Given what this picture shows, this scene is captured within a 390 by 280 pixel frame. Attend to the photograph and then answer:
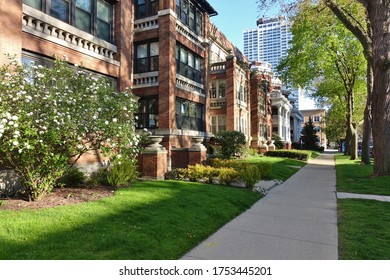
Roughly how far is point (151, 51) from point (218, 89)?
11.4 m

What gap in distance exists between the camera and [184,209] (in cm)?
685

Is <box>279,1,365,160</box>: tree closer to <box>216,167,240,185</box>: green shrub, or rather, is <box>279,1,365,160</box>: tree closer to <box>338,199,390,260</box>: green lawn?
<box>216,167,240,185</box>: green shrub

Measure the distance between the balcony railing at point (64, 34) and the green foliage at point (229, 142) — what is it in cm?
943

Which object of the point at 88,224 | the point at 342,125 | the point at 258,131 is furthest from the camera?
the point at 342,125

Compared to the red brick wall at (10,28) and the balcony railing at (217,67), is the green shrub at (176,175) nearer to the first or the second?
the red brick wall at (10,28)

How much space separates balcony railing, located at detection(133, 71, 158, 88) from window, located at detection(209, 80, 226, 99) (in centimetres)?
1141

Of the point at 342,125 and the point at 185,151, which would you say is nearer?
the point at 185,151

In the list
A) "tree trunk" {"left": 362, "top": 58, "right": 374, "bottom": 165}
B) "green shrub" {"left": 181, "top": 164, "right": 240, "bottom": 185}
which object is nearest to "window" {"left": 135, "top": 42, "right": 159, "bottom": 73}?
"green shrub" {"left": 181, "top": 164, "right": 240, "bottom": 185}

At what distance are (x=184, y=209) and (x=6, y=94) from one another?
462 centimetres

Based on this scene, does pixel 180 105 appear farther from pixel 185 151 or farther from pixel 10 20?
pixel 10 20

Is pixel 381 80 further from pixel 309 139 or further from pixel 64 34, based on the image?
pixel 309 139

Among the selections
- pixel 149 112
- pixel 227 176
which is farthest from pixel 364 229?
pixel 149 112

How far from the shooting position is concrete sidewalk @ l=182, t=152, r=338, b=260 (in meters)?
4.67

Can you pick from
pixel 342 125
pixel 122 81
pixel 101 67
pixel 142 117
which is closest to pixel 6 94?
pixel 101 67
